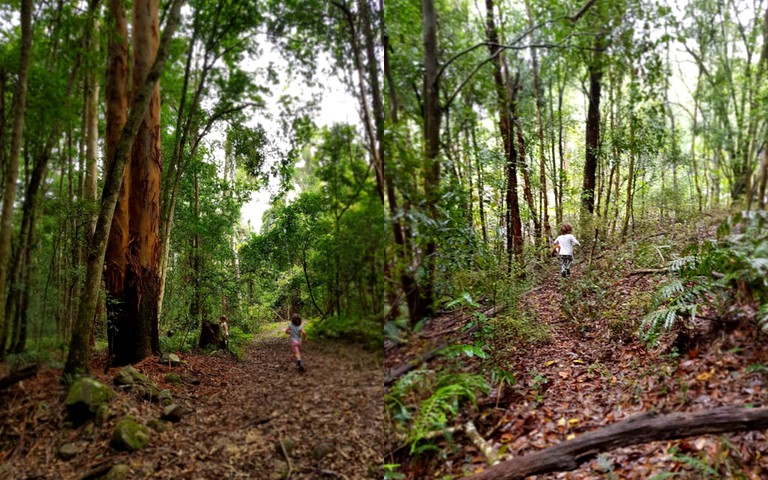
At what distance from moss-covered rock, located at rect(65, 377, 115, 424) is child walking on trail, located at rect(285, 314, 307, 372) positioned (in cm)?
57

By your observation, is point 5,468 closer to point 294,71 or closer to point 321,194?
point 321,194

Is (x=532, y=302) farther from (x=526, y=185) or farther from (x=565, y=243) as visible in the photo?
(x=565, y=243)

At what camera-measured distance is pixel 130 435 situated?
1.25 metres

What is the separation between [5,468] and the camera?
112cm

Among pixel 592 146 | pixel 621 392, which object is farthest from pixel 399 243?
pixel 592 146

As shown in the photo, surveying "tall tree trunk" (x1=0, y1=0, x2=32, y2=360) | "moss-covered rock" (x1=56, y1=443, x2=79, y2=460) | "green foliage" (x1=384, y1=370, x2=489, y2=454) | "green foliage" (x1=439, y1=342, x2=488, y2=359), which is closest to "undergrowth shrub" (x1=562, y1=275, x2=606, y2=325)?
"green foliage" (x1=439, y1=342, x2=488, y2=359)

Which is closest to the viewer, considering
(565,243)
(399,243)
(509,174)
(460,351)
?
(399,243)

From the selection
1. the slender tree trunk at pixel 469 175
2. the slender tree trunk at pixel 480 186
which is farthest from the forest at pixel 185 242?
the slender tree trunk at pixel 480 186

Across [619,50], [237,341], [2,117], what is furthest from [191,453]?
[619,50]

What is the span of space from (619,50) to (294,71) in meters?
2.66

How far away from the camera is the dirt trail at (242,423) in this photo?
3.85 ft

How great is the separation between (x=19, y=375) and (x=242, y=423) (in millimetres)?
638

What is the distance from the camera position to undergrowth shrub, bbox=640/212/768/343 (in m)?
3.17

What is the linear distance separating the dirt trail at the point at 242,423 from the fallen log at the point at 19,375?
2cm
